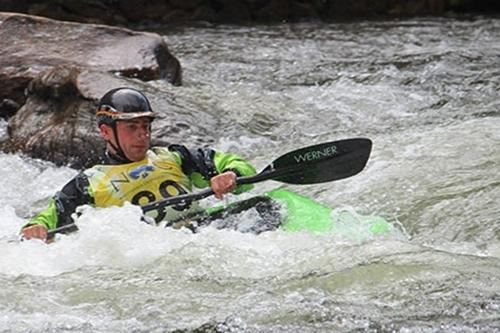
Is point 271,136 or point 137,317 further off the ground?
point 137,317

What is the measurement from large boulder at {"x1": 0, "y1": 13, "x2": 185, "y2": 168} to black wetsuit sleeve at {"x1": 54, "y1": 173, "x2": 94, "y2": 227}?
214cm

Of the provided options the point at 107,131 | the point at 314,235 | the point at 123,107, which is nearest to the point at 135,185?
the point at 107,131

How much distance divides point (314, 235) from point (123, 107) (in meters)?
1.20

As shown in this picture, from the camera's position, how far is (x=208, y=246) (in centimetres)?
495

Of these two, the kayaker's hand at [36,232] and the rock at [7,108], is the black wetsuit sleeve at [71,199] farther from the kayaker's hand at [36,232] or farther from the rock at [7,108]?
the rock at [7,108]

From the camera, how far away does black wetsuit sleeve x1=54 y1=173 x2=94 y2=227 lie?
5316 millimetres

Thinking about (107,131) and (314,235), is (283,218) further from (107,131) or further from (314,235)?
(107,131)

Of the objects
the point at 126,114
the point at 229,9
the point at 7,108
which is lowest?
the point at 229,9

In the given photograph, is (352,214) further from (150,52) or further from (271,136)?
(150,52)

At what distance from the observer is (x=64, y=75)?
8.37 metres

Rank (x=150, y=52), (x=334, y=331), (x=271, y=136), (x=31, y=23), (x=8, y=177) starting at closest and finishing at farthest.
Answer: (x=334, y=331)
(x=8, y=177)
(x=271, y=136)
(x=150, y=52)
(x=31, y=23)

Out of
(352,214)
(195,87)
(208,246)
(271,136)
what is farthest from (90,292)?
(195,87)

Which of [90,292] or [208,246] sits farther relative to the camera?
[208,246]

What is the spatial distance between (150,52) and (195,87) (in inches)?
22.2
